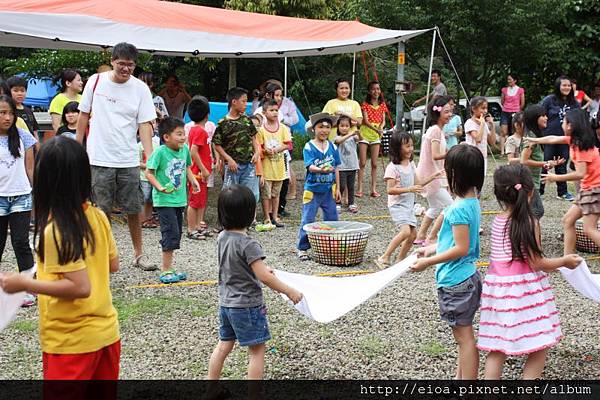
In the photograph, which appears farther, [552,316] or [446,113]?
[446,113]

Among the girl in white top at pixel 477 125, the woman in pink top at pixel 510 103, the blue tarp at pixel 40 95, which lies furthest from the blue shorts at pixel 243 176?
the blue tarp at pixel 40 95

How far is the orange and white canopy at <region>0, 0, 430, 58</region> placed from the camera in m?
7.80

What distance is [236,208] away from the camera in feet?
11.2

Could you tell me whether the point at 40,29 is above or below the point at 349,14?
below

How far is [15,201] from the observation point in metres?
5.12

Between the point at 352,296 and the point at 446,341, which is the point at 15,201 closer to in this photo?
the point at 352,296

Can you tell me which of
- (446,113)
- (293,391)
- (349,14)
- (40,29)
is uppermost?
(349,14)

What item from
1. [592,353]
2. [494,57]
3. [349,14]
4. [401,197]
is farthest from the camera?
[349,14]

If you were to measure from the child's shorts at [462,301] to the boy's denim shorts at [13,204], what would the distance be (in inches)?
125

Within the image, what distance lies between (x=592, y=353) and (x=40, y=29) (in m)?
6.37

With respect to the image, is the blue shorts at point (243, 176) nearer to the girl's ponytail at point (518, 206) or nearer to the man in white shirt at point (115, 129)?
the man in white shirt at point (115, 129)

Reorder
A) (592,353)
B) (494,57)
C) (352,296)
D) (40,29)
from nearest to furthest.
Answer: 1. (352,296)
2. (592,353)
3. (40,29)
4. (494,57)

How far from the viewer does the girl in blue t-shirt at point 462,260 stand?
11.6 ft

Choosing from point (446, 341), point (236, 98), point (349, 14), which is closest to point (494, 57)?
point (349, 14)
